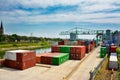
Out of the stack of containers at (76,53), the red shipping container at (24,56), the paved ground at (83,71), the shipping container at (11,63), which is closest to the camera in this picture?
the paved ground at (83,71)

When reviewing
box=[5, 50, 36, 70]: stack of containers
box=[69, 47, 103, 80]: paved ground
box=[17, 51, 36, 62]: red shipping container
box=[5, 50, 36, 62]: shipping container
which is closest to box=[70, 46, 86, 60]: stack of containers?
box=[69, 47, 103, 80]: paved ground

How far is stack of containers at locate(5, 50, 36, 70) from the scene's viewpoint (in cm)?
3019

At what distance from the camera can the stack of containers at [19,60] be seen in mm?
30188

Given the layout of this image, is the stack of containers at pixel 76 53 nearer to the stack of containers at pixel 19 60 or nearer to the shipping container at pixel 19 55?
the stack of containers at pixel 19 60

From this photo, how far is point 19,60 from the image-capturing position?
30344 mm

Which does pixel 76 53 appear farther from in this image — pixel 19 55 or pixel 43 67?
pixel 19 55

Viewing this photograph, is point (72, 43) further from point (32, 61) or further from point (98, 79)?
point (98, 79)

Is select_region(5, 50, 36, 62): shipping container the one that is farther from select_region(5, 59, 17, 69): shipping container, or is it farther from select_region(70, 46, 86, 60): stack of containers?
select_region(70, 46, 86, 60): stack of containers

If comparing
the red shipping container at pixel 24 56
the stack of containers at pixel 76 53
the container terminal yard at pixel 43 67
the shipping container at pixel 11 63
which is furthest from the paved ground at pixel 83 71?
the shipping container at pixel 11 63

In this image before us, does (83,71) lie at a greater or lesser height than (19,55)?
lesser

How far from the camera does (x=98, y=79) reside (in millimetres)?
23281

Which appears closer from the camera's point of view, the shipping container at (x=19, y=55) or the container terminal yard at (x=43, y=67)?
the container terminal yard at (x=43, y=67)

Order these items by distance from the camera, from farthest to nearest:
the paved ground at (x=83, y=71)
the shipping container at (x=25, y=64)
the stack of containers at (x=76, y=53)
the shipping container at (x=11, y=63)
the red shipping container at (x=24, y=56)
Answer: the stack of containers at (x=76, y=53), the shipping container at (x=11, y=63), the shipping container at (x=25, y=64), the red shipping container at (x=24, y=56), the paved ground at (x=83, y=71)

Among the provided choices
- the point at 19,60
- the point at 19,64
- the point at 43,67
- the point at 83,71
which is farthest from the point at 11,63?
the point at 83,71
